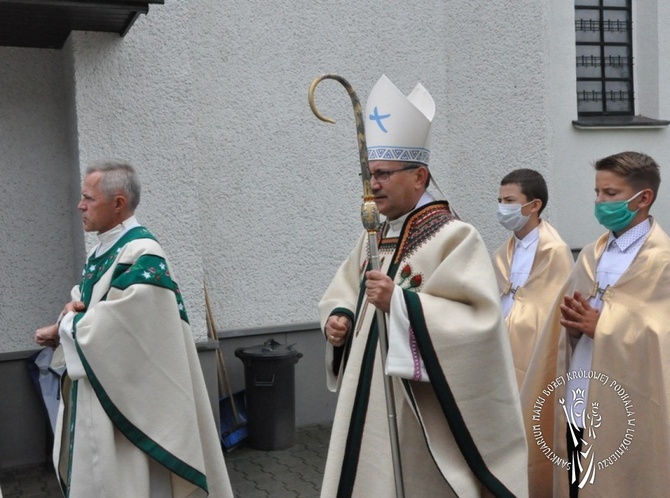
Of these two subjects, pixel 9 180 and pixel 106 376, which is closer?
pixel 106 376

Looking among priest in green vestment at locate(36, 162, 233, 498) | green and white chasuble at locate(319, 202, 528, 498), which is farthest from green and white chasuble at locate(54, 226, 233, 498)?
green and white chasuble at locate(319, 202, 528, 498)

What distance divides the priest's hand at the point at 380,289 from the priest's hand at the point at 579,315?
5.32ft

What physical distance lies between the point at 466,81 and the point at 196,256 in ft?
11.0

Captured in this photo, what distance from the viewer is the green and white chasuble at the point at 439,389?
3.10 metres

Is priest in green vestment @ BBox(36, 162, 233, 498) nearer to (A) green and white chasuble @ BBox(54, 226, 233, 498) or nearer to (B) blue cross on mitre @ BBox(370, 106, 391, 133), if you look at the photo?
(A) green and white chasuble @ BBox(54, 226, 233, 498)

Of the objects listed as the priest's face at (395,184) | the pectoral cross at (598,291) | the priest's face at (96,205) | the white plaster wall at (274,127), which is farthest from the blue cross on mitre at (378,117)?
the white plaster wall at (274,127)

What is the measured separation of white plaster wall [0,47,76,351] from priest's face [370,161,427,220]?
3836 mm

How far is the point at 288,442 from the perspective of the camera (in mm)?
6977

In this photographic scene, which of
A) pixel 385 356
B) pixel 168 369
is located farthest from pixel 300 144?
pixel 385 356

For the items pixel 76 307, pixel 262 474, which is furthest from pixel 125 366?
pixel 262 474

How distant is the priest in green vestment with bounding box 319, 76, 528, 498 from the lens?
3094 millimetres

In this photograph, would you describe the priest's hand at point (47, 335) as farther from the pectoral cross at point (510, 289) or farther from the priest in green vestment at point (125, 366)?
the pectoral cross at point (510, 289)

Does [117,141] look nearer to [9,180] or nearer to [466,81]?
[9,180]

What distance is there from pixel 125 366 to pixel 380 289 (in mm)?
1502
